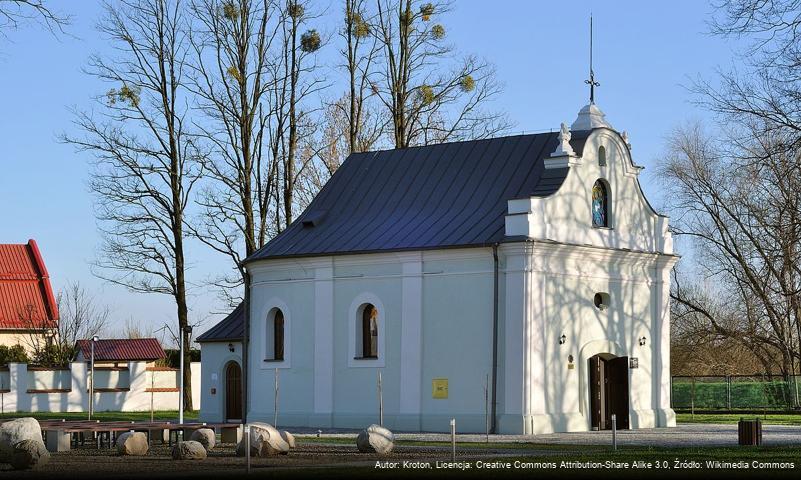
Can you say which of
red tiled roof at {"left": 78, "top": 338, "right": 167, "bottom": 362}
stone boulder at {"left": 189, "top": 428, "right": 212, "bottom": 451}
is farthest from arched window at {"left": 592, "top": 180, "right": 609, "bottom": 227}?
red tiled roof at {"left": 78, "top": 338, "right": 167, "bottom": 362}

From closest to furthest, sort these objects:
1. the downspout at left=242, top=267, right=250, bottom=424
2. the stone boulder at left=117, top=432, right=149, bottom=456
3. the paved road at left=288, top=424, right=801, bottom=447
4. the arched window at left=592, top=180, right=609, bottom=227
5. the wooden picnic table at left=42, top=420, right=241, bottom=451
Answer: the stone boulder at left=117, top=432, right=149, bottom=456
the wooden picnic table at left=42, top=420, right=241, bottom=451
the paved road at left=288, top=424, right=801, bottom=447
the arched window at left=592, top=180, right=609, bottom=227
the downspout at left=242, top=267, right=250, bottom=424

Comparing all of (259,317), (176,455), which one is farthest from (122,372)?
(176,455)

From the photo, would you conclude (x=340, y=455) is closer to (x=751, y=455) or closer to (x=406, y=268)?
(x=751, y=455)

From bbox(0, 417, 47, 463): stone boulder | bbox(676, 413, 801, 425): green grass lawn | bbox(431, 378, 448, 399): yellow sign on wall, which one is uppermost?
bbox(431, 378, 448, 399): yellow sign on wall

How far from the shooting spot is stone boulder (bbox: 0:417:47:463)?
77.3 ft

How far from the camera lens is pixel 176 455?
24.3m

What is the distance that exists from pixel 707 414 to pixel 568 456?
27.2m

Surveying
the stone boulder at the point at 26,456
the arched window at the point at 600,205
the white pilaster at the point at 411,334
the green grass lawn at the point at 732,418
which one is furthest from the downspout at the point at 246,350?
the stone boulder at the point at 26,456

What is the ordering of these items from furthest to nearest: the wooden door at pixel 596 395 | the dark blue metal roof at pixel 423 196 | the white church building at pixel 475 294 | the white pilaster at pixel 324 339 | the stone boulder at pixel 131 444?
the white pilaster at pixel 324 339
the dark blue metal roof at pixel 423 196
the wooden door at pixel 596 395
the white church building at pixel 475 294
the stone boulder at pixel 131 444

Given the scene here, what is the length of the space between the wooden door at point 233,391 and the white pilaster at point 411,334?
25.7 ft

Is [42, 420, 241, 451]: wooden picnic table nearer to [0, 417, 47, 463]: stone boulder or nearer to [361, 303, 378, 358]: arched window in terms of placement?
[0, 417, 47, 463]: stone boulder

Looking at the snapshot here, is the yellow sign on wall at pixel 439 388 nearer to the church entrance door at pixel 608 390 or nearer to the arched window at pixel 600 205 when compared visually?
the church entrance door at pixel 608 390

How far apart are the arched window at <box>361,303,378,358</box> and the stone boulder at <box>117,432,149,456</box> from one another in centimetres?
1300

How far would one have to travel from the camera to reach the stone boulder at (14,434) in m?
23.6
